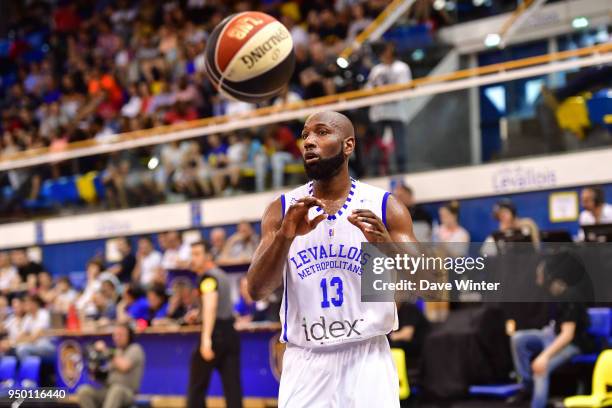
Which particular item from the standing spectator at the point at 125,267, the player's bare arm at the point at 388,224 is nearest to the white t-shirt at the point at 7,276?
the standing spectator at the point at 125,267

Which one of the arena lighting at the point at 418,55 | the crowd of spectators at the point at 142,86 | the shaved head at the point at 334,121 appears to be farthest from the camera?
the crowd of spectators at the point at 142,86

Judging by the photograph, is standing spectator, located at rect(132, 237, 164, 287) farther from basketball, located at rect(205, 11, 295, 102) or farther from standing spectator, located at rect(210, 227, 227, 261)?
basketball, located at rect(205, 11, 295, 102)

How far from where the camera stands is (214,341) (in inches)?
405

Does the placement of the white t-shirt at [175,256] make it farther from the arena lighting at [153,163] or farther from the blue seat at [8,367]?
the blue seat at [8,367]

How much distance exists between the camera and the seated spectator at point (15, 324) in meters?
14.3

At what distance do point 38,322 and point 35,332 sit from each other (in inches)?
7.2

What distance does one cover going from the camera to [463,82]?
11.7 m

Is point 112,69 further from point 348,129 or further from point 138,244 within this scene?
point 348,129

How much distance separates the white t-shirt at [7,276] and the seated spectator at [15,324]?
139 cm

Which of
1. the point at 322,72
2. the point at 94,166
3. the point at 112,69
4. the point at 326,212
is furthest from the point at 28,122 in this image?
the point at 326,212

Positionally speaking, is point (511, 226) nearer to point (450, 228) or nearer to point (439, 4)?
point (450, 228)

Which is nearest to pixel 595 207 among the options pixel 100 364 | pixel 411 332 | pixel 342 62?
pixel 411 332

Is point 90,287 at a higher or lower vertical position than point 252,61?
lower

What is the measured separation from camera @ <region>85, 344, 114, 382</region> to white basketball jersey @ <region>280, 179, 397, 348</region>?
22.1 ft
